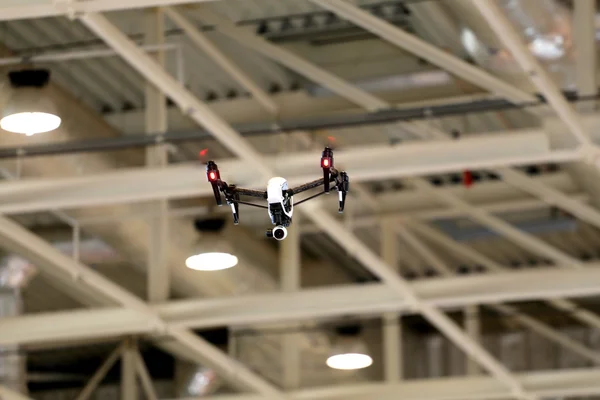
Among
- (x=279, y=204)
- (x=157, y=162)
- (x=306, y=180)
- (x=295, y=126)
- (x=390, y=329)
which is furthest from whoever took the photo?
(x=390, y=329)

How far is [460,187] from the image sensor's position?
23.7 m

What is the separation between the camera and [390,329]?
24.1 meters

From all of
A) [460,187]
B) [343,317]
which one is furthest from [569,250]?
[343,317]

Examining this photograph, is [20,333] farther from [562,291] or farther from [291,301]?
[562,291]

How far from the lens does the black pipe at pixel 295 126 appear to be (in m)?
16.5

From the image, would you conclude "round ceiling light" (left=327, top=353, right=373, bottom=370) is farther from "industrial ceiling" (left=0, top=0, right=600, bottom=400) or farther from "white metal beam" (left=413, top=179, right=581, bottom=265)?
"white metal beam" (left=413, top=179, right=581, bottom=265)

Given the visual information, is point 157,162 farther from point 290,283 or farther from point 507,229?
point 507,229

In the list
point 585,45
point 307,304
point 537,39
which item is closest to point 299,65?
point 307,304

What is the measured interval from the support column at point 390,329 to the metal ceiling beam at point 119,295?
2312mm

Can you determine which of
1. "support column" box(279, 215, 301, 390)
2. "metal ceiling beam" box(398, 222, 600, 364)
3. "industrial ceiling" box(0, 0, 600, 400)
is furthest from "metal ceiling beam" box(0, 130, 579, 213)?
"metal ceiling beam" box(398, 222, 600, 364)

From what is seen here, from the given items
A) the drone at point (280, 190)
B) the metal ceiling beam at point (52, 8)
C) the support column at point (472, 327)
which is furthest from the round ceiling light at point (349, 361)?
the drone at point (280, 190)

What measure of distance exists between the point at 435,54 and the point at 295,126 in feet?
6.39

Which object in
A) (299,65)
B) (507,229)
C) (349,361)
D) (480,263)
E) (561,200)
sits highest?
(299,65)

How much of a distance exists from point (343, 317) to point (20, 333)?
16.8 ft
